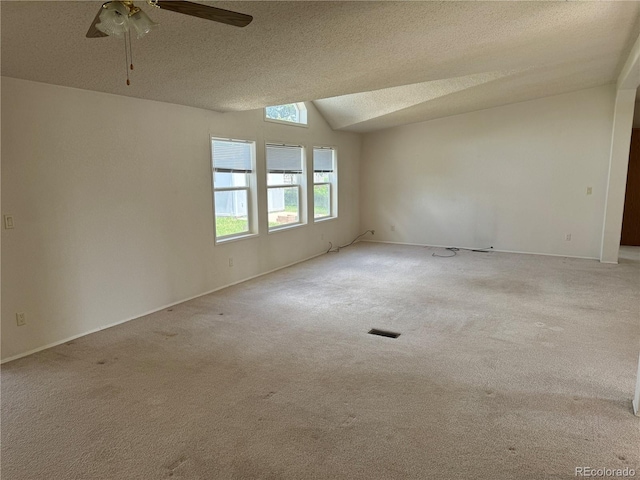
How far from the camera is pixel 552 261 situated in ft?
20.9

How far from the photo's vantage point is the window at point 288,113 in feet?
18.9

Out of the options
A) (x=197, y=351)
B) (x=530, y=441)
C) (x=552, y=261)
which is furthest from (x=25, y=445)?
(x=552, y=261)

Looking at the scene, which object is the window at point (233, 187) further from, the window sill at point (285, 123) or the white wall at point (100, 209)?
the window sill at point (285, 123)

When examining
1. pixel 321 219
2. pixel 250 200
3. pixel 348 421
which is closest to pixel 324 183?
pixel 321 219

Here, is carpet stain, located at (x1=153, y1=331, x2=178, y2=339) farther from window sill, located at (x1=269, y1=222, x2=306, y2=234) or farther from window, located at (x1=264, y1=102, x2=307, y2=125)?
window, located at (x1=264, y1=102, x2=307, y2=125)

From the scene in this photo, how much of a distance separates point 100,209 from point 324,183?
13.7ft

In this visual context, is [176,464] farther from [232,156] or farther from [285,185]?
[285,185]

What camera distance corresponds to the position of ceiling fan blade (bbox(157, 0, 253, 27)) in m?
1.72

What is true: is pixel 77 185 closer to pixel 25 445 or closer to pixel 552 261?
pixel 25 445

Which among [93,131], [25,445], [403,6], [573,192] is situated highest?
[403,6]

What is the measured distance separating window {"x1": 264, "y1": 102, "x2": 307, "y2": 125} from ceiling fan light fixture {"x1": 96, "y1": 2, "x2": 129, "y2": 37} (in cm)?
385

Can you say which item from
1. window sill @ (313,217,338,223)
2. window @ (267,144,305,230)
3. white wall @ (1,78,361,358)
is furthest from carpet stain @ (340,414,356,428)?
window sill @ (313,217,338,223)

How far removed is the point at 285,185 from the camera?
20.4ft

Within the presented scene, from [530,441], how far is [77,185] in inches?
149
